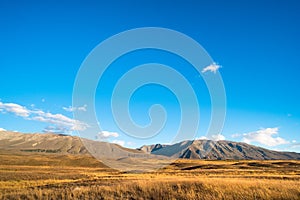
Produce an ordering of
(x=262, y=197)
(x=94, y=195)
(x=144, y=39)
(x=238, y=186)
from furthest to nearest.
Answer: (x=144, y=39) < (x=238, y=186) < (x=94, y=195) < (x=262, y=197)

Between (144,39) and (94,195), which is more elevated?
(144,39)

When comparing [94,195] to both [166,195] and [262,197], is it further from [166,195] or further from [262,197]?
[262,197]

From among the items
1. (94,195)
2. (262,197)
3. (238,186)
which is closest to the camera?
(262,197)

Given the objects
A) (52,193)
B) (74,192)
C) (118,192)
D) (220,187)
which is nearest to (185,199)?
(220,187)

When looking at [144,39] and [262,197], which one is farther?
[144,39]

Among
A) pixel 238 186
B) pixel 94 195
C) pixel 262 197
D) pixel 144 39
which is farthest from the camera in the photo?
pixel 144 39

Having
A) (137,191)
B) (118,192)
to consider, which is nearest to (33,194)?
(118,192)

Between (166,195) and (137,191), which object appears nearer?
(166,195)

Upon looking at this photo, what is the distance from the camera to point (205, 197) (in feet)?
50.1

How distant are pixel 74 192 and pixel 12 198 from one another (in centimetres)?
355

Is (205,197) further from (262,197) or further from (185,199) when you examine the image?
(262,197)

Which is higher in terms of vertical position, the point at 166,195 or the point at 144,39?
the point at 144,39

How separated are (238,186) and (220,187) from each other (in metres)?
1.22

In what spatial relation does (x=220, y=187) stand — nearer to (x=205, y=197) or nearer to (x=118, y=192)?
(x=205, y=197)
